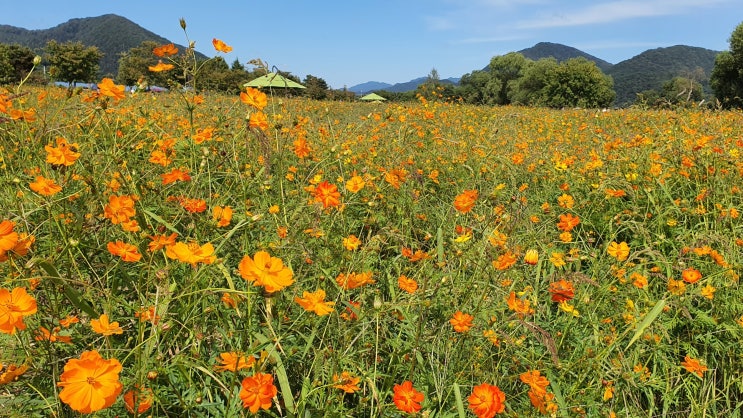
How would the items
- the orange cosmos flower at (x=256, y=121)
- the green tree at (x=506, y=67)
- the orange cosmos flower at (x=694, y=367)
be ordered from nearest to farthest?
the orange cosmos flower at (x=694, y=367)
the orange cosmos flower at (x=256, y=121)
the green tree at (x=506, y=67)

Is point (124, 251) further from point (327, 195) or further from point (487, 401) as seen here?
point (487, 401)

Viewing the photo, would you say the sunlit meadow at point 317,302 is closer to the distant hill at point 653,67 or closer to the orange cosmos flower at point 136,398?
the orange cosmos flower at point 136,398

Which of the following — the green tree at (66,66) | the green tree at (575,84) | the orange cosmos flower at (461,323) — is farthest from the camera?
the green tree at (575,84)

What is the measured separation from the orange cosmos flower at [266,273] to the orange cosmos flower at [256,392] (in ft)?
0.53

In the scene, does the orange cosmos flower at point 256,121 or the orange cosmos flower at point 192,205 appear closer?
the orange cosmos flower at point 192,205

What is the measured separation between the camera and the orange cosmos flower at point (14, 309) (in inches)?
27.3

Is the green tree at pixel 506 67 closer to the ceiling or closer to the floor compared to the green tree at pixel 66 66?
closer to the ceiling

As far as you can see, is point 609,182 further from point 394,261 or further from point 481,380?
point 481,380

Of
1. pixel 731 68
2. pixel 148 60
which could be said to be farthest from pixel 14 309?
pixel 731 68

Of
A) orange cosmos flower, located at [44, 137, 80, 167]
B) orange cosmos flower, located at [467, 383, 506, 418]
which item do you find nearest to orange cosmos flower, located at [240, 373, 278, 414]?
orange cosmos flower, located at [467, 383, 506, 418]

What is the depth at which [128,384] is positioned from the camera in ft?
2.78

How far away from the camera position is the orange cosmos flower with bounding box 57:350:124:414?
0.66 meters

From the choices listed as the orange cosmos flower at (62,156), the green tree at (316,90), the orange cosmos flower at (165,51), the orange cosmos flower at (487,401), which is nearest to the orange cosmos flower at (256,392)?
the orange cosmos flower at (487,401)

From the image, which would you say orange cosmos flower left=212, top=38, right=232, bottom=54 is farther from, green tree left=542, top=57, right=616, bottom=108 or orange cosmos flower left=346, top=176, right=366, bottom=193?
green tree left=542, top=57, right=616, bottom=108
